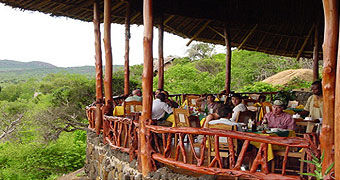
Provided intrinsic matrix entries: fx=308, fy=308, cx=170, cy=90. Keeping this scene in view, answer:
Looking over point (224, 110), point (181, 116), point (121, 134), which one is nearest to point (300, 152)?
point (224, 110)

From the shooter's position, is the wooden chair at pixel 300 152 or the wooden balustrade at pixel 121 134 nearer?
the wooden chair at pixel 300 152

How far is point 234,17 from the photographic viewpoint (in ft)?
35.5

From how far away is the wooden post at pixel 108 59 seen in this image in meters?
6.73

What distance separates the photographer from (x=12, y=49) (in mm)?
89375

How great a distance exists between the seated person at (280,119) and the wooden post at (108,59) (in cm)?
336

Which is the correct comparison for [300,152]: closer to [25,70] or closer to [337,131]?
[337,131]

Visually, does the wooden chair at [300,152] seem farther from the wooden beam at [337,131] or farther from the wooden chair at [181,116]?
the wooden chair at [181,116]

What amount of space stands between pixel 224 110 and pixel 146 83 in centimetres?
128

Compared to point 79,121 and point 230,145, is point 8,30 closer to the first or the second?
point 79,121

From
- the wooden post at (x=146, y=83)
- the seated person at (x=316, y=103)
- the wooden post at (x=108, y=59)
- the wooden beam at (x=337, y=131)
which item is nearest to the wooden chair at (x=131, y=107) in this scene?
the wooden post at (x=108, y=59)

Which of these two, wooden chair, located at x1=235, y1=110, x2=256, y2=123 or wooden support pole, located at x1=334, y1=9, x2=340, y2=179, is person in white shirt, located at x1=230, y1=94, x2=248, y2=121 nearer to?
wooden chair, located at x1=235, y1=110, x2=256, y2=123

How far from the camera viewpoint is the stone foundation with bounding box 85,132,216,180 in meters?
4.43

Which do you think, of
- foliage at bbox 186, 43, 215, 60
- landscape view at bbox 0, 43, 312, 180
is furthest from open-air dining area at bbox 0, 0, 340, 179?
foliage at bbox 186, 43, 215, 60

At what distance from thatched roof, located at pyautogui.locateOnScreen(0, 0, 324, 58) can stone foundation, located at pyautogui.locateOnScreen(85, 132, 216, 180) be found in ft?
13.2
